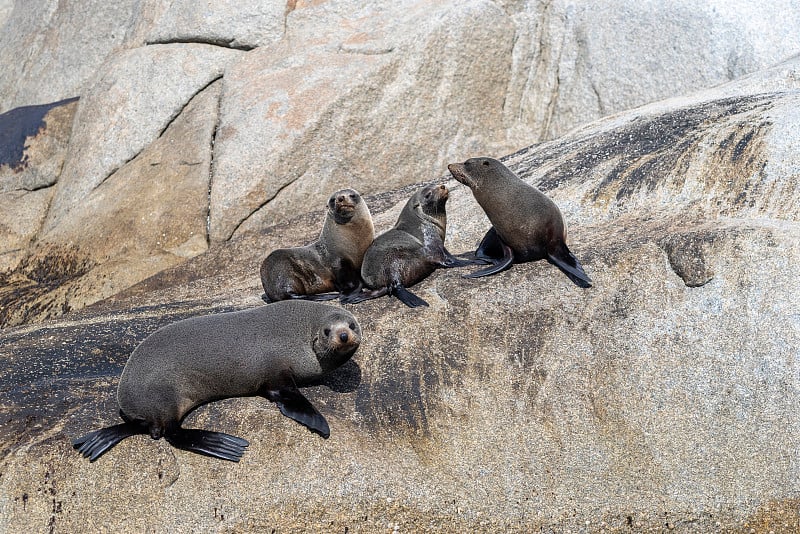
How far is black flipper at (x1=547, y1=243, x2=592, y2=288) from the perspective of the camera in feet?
18.3

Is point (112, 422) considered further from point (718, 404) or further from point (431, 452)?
point (718, 404)

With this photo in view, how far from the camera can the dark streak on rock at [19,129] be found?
37.1 feet

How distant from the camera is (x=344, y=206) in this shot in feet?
22.3

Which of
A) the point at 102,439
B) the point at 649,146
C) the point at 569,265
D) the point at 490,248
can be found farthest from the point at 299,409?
the point at 649,146

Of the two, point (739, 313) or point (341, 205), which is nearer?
point (739, 313)

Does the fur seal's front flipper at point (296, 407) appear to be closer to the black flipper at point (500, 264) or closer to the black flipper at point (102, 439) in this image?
the black flipper at point (102, 439)

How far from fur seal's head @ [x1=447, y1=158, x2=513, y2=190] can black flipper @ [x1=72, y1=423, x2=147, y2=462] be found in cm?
328

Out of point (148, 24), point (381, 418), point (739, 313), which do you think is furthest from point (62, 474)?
point (148, 24)

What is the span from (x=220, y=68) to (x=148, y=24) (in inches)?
62.4

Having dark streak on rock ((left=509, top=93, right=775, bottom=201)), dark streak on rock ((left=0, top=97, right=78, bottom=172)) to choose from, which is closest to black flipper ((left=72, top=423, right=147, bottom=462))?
dark streak on rock ((left=509, top=93, right=775, bottom=201))

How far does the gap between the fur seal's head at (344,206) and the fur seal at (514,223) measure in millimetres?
851

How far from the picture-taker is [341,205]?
680 cm

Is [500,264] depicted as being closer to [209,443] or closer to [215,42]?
[209,443]

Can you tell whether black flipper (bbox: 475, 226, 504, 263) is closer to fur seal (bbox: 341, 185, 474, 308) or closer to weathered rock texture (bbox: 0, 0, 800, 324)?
fur seal (bbox: 341, 185, 474, 308)
